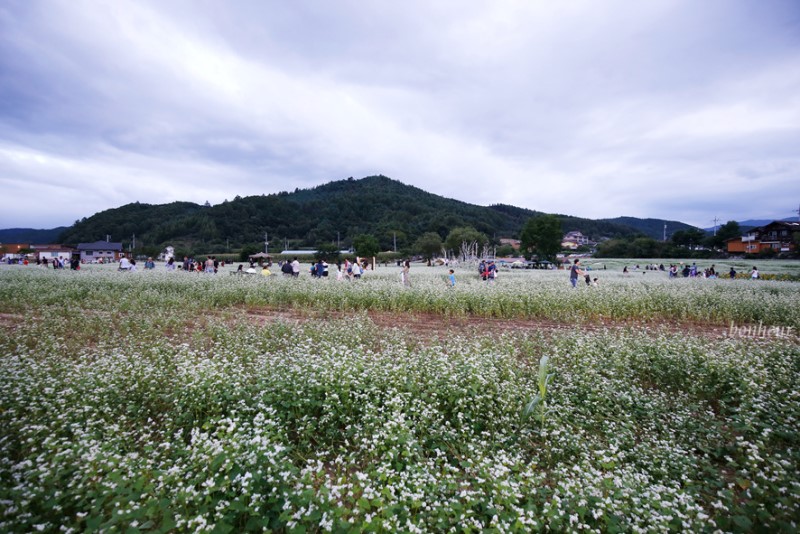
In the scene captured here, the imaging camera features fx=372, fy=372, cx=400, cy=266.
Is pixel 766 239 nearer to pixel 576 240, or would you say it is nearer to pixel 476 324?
pixel 576 240

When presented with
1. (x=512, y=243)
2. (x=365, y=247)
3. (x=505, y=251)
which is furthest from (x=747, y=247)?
(x=365, y=247)

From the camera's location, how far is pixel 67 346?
7117mm

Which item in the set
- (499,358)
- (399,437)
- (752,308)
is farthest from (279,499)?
(752,308)

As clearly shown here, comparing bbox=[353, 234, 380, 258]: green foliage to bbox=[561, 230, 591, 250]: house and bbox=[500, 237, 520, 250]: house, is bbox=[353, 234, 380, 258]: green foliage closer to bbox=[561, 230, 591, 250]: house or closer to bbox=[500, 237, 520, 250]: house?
bbox=[500, 237, 520, 250]: house

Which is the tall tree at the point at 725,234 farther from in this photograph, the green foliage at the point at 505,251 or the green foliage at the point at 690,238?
the green foliage at the point at 505,251

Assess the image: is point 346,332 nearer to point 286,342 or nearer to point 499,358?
point 286,342

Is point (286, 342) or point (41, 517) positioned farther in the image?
point (286, 342)

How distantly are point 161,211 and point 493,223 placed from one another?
113954 mm

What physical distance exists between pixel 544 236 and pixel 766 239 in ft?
146

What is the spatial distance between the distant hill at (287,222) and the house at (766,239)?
1250 inches

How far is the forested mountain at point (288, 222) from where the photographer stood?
10706cm

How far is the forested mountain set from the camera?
107 meters

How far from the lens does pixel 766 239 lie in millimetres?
72438

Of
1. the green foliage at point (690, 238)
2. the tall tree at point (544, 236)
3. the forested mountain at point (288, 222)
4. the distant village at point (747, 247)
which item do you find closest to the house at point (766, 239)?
the distant village at point (747, 247)
